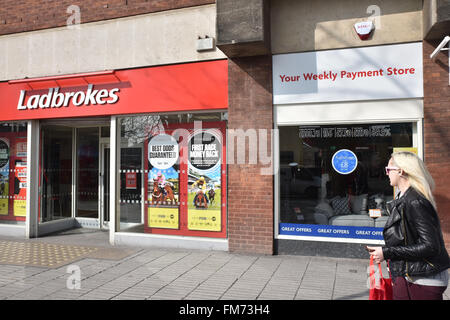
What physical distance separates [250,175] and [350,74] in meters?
2.50

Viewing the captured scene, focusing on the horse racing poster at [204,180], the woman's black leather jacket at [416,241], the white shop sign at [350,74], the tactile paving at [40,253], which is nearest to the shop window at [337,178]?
the white shop sign at [350,74]

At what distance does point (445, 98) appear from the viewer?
594 centimetres

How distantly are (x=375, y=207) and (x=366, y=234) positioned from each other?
1.70 feet

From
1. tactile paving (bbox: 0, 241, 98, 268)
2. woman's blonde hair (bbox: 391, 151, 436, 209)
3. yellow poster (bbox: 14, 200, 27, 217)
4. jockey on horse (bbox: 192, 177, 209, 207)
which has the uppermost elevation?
woman's blonde hair (bbox: 391, 151, 436, 209)

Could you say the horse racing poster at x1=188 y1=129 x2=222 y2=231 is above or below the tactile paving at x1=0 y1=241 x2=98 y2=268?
above

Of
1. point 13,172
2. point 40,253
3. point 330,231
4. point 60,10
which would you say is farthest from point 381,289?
point 13,172

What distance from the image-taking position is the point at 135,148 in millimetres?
7977

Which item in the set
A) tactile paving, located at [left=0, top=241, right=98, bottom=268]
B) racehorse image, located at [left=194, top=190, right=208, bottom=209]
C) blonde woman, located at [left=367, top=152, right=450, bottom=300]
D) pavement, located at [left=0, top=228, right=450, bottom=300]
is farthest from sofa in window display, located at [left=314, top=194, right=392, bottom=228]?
tactile paving, located at [left=0, top=241, right=98, bottom=268]

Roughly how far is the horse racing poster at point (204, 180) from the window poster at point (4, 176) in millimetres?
5020

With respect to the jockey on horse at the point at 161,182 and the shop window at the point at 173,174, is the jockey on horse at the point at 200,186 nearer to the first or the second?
the shop window at the point at 173,174

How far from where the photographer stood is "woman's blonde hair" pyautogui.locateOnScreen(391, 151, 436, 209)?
2594 mm

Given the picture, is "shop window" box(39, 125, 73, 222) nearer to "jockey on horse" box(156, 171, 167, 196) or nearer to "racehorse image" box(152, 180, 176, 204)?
"racehorse image" box(152, 180, 176, 204)

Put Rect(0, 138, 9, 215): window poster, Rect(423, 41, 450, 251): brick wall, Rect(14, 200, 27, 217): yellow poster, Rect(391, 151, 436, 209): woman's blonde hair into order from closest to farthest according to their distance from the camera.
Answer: Rect(391, 151, 436, 209): woman's blonde hair, Rect(423, 41, 450, 251): brick wall, Rect(14, 200, 27, 217): yellow poster, Rect(0, 138, 9, 215): window poster

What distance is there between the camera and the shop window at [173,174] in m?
7.37
